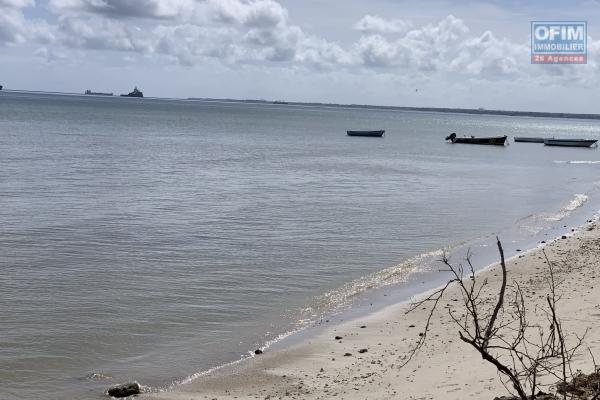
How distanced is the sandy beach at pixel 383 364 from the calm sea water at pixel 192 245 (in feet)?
3.00

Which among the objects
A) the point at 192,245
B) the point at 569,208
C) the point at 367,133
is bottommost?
the point at 569,208

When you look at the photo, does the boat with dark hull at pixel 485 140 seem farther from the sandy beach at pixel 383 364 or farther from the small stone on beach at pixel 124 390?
the small stone on beach at pixel 124 390

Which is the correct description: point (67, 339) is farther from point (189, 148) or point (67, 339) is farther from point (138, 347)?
point (189, 148)

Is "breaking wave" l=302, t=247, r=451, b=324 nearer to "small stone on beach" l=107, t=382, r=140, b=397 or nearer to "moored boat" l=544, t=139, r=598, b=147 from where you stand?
"small stone on beach" l=107, t=382, r=140, b=397

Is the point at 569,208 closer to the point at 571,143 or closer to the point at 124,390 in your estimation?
the point at 124,390

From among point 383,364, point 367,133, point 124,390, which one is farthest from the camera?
point 367,133

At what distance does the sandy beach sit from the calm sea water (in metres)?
0.91

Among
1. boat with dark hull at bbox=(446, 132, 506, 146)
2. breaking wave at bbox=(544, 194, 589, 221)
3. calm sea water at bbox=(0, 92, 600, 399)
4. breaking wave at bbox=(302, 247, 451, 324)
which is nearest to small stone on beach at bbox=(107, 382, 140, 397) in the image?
calm sea water at bbox=(0, 92, 600, 399)

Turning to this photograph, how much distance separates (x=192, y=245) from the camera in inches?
807

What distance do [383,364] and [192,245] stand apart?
1081cm

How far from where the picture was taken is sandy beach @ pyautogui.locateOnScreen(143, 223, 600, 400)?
30.5 ft

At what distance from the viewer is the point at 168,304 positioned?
14641mm

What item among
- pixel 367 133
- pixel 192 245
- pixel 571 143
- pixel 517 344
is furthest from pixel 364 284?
pixel 367 133

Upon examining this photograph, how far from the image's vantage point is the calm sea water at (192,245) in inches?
478
